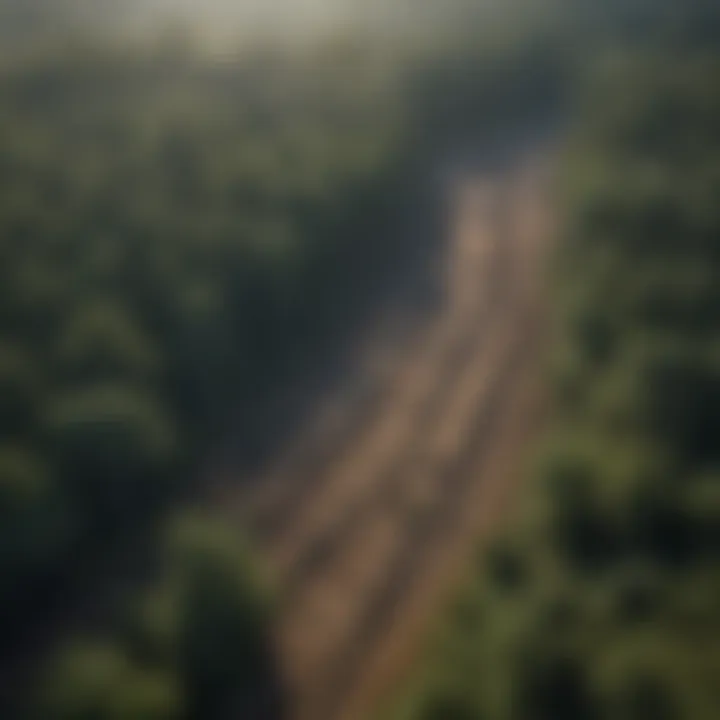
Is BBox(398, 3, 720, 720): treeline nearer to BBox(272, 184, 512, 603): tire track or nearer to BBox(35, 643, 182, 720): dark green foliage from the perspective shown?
BBox(272, 184, 512, 603): tire track

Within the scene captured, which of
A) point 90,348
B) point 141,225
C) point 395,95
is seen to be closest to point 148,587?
point 90,348

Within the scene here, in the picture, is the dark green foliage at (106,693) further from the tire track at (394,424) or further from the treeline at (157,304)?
the tire track at (394,424)

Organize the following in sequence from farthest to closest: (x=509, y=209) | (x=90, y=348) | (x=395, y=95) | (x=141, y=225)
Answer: (x=395, y=95) < (x=509, y=209) < (x=141, y=225) < (x=90, y=348)

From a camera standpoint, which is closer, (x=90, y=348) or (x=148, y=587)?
(x=148, y=587)

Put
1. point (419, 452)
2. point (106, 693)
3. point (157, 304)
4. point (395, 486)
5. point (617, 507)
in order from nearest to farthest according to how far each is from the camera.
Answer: point (106, 693), point (617, 507), point (395, 486), point (419, 452), point (157, 304)

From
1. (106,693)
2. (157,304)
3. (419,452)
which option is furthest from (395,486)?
(106,693)

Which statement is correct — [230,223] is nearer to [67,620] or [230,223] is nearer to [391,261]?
[391,261]

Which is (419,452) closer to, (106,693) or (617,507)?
(617,507)
